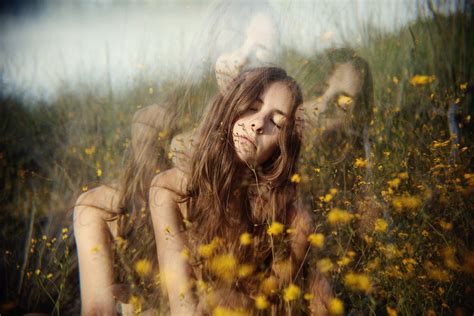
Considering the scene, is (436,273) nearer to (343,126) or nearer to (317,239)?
(317,239)

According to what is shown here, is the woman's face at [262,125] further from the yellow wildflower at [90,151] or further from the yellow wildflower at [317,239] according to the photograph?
the yellow wildflower at [90,151]

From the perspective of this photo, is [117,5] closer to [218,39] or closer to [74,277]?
[218,39]

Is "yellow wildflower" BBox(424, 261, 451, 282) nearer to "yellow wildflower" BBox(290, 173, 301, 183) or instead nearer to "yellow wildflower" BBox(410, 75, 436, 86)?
"yellow wildflower" BBox(290, 173, 301, 183)

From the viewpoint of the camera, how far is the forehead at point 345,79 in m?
1.53

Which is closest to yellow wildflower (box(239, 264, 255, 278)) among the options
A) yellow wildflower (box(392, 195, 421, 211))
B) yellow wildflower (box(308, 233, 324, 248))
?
yellow wildflower (box(308, 233, 324, 248))

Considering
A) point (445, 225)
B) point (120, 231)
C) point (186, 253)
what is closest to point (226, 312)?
point (186, 253)

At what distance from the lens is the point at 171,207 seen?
4.44ft

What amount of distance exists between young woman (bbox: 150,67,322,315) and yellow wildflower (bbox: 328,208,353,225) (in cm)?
7

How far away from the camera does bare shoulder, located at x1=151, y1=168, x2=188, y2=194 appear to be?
1.37m

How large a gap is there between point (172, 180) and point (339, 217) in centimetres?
56

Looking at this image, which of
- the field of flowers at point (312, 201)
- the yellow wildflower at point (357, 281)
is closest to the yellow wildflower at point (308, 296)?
the field of flowers at point (312, 201)

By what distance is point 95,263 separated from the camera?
1.40 meters

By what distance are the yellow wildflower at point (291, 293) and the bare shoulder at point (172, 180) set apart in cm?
43

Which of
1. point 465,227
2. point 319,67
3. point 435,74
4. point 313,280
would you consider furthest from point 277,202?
point 435,74
